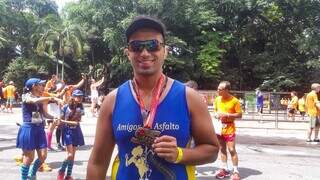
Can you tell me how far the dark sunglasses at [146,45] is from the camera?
8.18 ft

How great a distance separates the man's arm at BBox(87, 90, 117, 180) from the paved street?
621cm

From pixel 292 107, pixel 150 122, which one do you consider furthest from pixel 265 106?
pixel 150 122

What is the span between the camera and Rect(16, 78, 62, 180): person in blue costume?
7578mm

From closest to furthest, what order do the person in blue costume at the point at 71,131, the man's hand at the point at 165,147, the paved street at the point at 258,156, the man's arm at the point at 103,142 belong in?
1. the man's hand at the point at 165,147
2. the man's arm at the point at 103,142
3. the person in blue costume at the point at 71,131
4. the paved street at the point at 258,156

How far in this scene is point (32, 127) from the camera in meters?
7.73

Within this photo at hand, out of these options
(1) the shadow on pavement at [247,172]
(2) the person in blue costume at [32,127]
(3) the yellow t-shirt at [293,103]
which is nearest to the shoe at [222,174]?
(1) the shadow on pavement at [247,172]

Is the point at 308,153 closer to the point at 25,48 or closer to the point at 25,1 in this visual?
the point at 25,48

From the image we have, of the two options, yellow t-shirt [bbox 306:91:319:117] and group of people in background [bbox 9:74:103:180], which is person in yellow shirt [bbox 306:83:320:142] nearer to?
yellow t-shirt [bbox 306:91:319:117]

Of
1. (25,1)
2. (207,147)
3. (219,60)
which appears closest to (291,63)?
(219,60)

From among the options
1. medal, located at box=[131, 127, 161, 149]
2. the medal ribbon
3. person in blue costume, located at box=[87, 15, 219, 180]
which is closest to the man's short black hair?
person in blue costume, located at box=[87, 15, 219, 180]

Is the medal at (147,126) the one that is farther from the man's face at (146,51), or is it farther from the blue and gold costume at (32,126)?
the blue and gold costume at (32,126)

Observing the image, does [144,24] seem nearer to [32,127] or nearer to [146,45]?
[146,45]

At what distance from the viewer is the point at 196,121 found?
249cm

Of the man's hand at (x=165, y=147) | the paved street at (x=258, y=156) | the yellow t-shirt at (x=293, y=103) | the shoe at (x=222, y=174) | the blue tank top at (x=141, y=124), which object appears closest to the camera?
the man's hand at (x=165, y=147)
